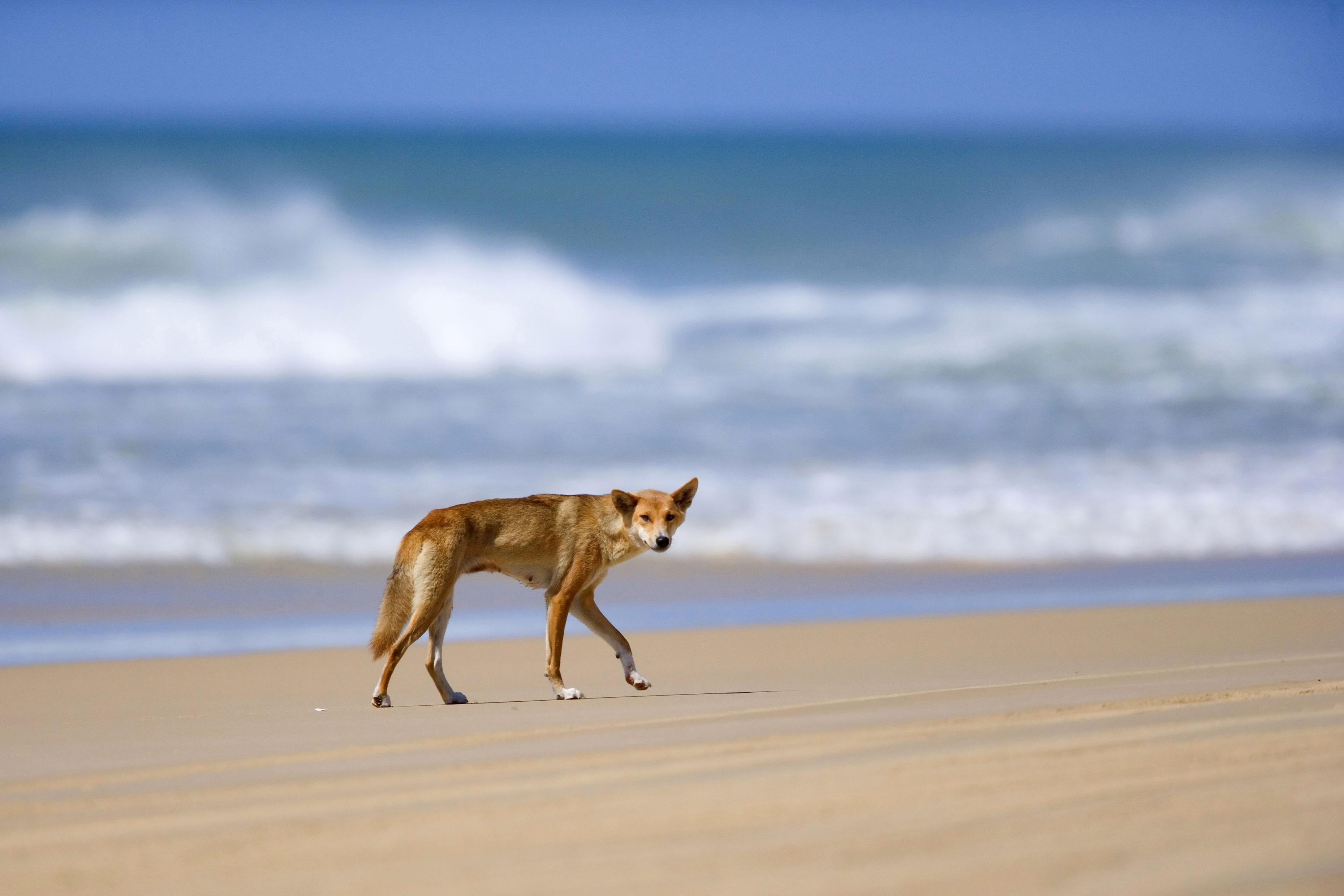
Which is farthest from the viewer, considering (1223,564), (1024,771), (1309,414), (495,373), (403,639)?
(495,373)

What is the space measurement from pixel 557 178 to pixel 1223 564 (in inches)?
726

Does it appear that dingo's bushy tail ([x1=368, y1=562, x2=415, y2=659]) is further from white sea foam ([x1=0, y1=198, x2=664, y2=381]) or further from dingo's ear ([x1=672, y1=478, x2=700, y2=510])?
white sea foam ([x1=0, y1=198, x2=664, y2=381])

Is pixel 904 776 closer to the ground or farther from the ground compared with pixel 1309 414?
closer to the ground

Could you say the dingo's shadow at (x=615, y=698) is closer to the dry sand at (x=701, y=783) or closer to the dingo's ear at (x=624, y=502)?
the dry sand at (x=701, y=783)

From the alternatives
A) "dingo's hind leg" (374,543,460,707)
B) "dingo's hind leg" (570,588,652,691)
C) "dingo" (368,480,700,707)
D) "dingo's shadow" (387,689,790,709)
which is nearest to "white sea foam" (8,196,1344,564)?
"dingo" (368,480,700,707)

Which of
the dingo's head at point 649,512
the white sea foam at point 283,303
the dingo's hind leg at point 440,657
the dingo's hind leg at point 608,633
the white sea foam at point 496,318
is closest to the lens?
the dingo's hind leg at point 440,657

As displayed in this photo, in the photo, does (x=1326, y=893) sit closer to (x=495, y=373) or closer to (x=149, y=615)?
(x=149, y=615)

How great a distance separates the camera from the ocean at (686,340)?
13234mm

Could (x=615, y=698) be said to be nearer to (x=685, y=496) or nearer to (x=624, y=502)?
(x=624, y=502)

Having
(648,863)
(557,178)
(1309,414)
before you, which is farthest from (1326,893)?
(557,178)

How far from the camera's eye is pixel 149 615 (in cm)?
969

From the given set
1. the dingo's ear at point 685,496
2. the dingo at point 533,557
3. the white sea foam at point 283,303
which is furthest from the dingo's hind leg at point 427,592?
the white sea foam at point 283,303

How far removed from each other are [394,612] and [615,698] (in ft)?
4.02

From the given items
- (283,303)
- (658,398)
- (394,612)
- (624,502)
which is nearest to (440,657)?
(394,612)
